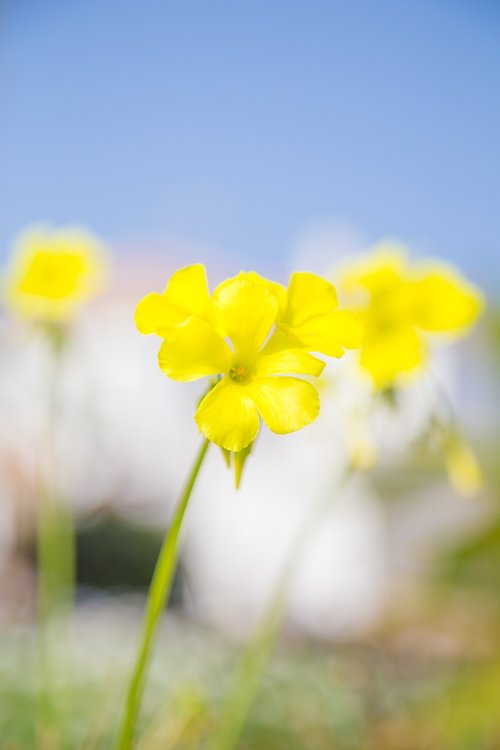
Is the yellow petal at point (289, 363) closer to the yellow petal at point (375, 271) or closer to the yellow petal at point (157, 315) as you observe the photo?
the yellow petal at point (157, 315)

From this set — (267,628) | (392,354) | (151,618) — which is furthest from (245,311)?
(267,628)

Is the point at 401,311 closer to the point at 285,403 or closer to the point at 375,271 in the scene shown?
the point at 375,271

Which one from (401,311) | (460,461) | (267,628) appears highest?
(401,311)

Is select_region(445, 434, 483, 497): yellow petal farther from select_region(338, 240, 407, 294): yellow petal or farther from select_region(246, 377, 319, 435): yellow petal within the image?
select_region(246, 377, 319, 435): yellow petal

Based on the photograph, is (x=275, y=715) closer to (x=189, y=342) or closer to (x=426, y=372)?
(x=426, y=372)

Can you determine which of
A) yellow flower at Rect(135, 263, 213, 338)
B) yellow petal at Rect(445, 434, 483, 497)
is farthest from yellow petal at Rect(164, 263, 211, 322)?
yellow petal at Rect(445, 434, 483, 497)

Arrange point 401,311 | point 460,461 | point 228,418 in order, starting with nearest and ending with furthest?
1. point 228,418
2. point 401,311
3. point 460,461

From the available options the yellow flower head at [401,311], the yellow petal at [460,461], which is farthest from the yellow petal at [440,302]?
the yellow petal at [460,461]
